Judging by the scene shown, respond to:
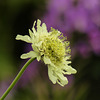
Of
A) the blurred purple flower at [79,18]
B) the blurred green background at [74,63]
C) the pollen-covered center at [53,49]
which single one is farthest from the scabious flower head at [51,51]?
the blurred purple flower at [79,18]

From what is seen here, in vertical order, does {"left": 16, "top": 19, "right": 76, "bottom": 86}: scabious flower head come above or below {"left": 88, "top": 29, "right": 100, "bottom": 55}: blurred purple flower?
above

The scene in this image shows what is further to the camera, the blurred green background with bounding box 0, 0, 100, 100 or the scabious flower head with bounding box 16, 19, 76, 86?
the blurred green background with bounding box 0, 0, 100, 100

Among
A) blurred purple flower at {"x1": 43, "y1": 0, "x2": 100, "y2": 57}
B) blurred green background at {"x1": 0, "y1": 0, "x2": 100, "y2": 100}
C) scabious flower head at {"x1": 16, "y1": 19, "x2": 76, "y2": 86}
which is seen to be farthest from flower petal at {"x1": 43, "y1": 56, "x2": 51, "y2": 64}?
blurred purple flower at {"x1": 43, "y1": 0, "x2": 100, "y2": 57}

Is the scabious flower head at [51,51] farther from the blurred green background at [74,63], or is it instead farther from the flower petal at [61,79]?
the blurred green background at [74,63]

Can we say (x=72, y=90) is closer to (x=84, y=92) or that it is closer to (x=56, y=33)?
(x=84, y=92)

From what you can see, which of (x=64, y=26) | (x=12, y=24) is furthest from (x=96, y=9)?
(x=12, y=24)

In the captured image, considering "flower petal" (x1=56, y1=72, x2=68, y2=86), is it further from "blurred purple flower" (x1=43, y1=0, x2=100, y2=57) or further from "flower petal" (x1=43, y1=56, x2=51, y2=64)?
"blurred purple flower" (x1=43, y1=0, x2=100, y2=57)

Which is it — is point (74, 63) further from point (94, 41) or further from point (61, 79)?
point (61, 79)

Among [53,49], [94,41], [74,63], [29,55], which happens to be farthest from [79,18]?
[29,55]
